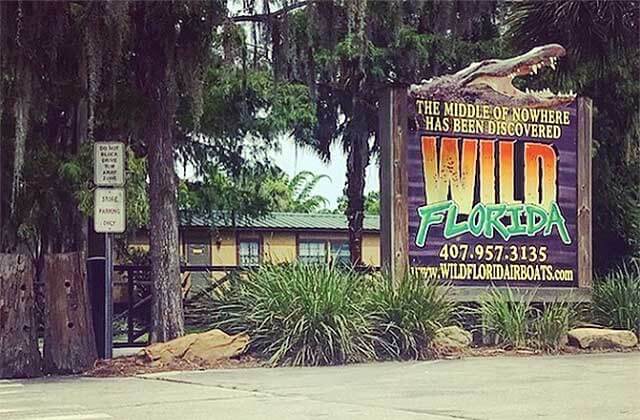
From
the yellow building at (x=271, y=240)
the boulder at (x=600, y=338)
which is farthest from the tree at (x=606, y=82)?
the yellow building at (x=271, y=240)

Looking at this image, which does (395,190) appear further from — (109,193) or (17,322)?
(17,322)

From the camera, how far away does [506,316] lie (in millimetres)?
14547

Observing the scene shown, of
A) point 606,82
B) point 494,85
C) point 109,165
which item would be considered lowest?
point 109,165

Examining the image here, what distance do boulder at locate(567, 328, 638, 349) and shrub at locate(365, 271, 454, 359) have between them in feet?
7.01

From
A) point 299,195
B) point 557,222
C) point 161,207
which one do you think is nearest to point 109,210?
point 161,207

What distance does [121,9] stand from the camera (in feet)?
39.4

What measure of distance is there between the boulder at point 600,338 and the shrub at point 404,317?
2.14m

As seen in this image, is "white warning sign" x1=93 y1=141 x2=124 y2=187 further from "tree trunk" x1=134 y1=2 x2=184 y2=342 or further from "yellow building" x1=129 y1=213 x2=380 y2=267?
"yellow building" x1=129 y1=213 x2=380 y2=267

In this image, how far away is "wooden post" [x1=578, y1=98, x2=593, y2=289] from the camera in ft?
53.4

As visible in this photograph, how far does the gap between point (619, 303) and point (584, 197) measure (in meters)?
1.78

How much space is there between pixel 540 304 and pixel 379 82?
9.21 meters

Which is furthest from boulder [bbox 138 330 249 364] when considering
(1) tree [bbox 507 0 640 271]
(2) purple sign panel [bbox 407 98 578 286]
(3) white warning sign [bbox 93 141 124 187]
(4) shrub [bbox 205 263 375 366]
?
(1) tree [bbox 507 0 640 271]

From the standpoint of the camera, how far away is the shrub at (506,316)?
14430 millimetres

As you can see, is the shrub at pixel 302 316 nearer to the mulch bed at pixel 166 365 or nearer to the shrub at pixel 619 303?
the mulch bed at pixel 166 365
